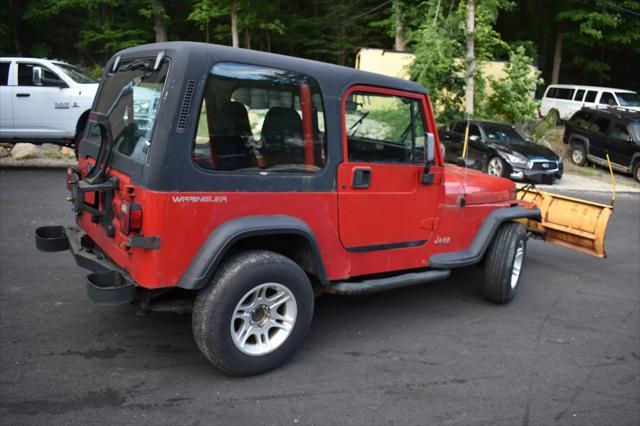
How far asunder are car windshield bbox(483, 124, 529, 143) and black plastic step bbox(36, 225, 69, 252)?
12.3 metres

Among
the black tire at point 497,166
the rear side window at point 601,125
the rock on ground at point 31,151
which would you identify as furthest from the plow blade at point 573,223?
the rear side window at point 601,125

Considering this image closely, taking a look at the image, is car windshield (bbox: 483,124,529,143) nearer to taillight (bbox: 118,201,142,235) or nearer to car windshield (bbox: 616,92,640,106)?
car windshield (bbox: 616,92,640,106)

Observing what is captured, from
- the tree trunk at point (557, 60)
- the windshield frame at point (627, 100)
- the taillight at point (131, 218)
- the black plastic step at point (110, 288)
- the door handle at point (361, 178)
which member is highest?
the tree trunk at point (557, 60)

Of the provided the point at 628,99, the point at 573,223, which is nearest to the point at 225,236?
the point at 573,223

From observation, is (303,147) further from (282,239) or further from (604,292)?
(604,292)

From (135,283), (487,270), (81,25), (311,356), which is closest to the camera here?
(135,283)

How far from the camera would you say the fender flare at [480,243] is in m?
4.92

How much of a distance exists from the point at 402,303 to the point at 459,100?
1422 cm

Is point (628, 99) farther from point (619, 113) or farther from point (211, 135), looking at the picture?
point (211, 135)

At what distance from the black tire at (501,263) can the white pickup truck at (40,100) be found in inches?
347

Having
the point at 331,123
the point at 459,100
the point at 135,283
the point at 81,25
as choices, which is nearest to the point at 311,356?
Answer: the point at 135,283

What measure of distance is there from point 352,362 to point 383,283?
674 millimetres

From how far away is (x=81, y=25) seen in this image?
27.3 metres

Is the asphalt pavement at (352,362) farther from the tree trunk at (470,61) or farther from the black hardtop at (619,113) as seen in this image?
the black hardtop at (619,113)
